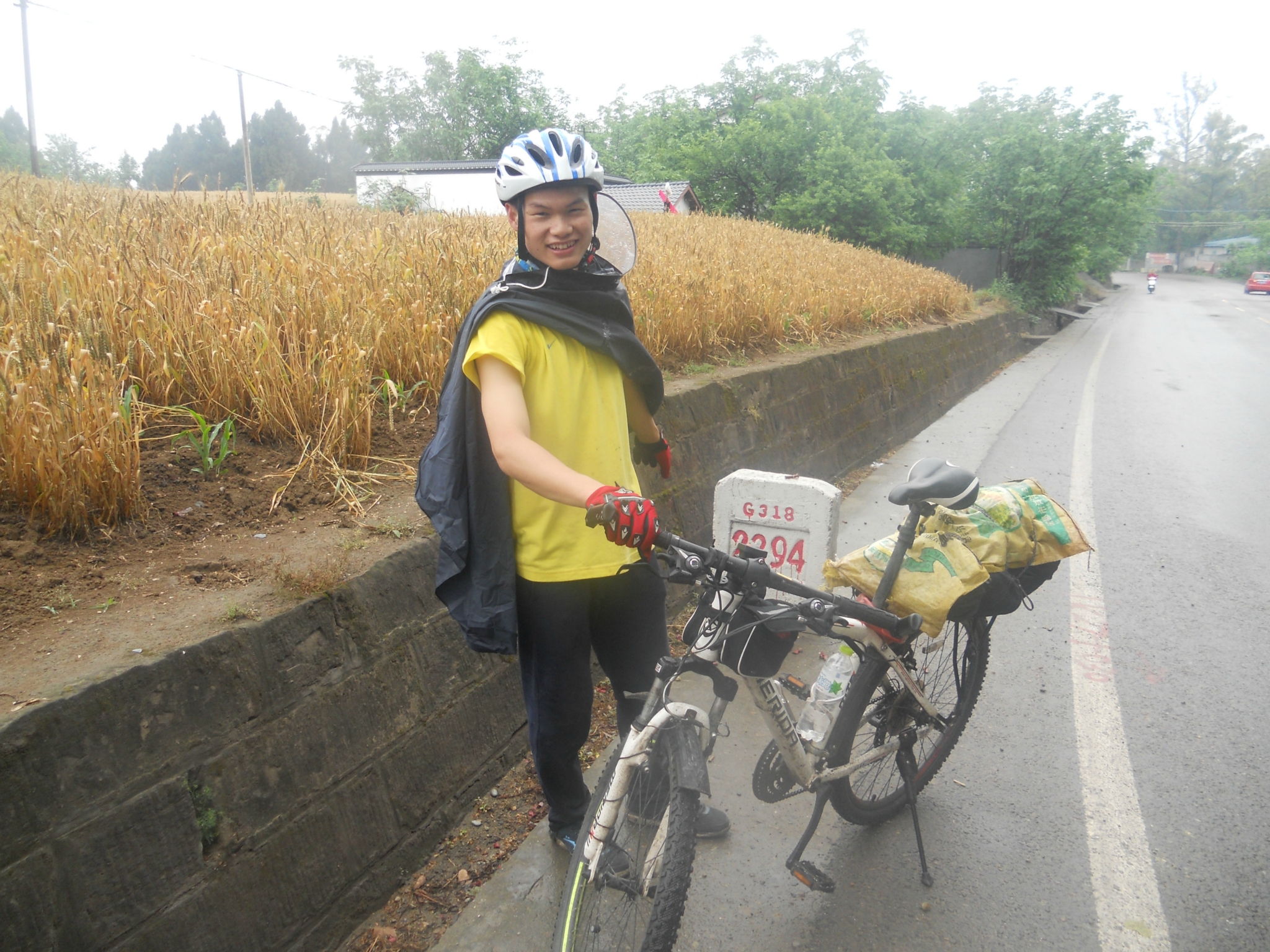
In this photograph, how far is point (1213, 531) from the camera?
20.4ft

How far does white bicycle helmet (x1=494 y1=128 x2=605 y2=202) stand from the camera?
7.06 ft

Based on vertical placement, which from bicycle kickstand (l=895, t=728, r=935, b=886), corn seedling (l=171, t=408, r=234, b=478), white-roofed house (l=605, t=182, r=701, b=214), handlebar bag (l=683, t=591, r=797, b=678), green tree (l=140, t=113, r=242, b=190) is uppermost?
green tree (l=140, t=113, r=242, b=190)

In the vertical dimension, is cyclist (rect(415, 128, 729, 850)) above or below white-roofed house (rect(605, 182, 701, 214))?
below

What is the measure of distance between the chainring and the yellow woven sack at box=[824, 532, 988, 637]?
591 millimetres

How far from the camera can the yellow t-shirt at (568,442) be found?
219 cm

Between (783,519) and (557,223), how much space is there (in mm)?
2338

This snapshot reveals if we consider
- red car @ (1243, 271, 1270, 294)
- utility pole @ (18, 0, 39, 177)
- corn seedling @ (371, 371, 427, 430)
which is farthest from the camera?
red car @ (1243, 271, 1270, 294)

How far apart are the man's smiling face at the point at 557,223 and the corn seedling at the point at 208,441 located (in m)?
1.73

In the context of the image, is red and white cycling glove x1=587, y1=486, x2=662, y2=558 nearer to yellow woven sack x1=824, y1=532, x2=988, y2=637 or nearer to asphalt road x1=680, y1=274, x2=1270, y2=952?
yellow woven sack x1=824, y1=532, x2=988, y2=637

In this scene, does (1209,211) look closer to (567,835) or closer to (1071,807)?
(1071,807)

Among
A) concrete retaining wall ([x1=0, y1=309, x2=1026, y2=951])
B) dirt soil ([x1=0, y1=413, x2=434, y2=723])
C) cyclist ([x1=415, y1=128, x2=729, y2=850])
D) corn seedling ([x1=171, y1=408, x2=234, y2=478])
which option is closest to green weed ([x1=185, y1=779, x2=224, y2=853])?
concrete retaining wall ([x1=0, y1=309, x2=1026, y2=951])

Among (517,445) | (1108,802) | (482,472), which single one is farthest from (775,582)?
(1108,802)

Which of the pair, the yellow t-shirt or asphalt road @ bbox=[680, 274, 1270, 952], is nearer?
the yellow t-shirt

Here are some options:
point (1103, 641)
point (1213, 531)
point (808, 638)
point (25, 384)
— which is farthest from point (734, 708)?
point (1213, 531)
